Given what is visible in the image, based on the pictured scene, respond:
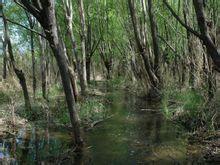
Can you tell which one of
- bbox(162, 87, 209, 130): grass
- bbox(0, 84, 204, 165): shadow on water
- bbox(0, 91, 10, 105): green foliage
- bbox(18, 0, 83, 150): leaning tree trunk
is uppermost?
bbox(18, 0, 83, 150): leaning tree trunk

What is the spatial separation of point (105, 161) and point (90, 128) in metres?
3.56

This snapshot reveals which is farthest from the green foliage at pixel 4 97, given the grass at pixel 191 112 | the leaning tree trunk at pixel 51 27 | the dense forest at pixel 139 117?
the leaning tree trunk at pixel 51 27

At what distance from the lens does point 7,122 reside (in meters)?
12.2

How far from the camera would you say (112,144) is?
9992 millimetres

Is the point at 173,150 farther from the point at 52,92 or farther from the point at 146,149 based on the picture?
the point at 52,92

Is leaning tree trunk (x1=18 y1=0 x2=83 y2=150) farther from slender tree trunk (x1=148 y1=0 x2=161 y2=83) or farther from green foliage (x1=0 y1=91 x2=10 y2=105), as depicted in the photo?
slender tree trunk (x1=148 y1=0 x2=161 y2=83)

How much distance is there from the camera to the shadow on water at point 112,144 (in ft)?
27.9

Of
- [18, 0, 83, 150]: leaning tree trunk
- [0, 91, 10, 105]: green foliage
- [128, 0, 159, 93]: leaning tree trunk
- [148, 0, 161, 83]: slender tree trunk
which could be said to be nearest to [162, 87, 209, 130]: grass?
[18, 0, 83, 150]: leaning tree trunk

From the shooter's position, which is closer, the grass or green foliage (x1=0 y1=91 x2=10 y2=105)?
the grass

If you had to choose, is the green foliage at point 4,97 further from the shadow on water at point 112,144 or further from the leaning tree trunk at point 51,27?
the leaning tree trunk at point 51,27

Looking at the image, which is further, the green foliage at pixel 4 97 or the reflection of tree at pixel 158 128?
the green foliage at pixel 4 97

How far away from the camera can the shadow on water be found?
851 cm

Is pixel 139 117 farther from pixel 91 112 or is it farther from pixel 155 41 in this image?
pixel 155 41

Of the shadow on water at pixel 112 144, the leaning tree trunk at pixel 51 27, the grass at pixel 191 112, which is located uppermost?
the leaning tree trunk at pixel 51 27
